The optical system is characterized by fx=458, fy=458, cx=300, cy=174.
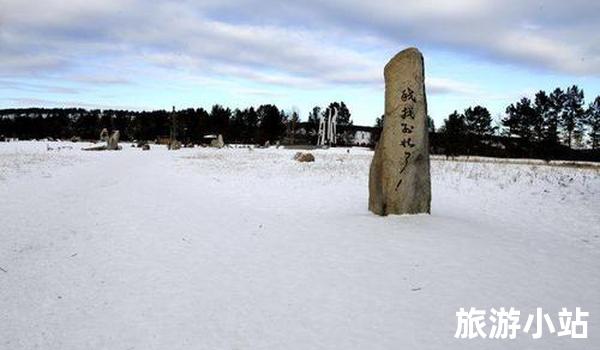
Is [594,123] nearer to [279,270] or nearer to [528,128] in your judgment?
[528,128]

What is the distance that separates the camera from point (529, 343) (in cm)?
457

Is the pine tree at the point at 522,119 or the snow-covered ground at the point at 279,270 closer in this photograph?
the snow-covered ground at the point at 279,270

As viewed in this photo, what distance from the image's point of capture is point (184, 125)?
3465 inches

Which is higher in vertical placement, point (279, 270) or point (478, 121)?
point (478, 121)

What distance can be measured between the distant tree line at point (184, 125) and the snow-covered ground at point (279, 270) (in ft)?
234

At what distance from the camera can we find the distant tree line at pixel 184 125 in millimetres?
90000

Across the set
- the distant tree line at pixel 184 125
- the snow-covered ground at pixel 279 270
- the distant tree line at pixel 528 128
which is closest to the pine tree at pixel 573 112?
the distant tree line at pixel 528 128

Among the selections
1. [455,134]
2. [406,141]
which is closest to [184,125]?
[455,134]

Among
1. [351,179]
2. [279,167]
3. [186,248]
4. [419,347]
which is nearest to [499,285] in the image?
[419,347]

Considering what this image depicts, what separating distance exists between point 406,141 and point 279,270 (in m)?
4.59

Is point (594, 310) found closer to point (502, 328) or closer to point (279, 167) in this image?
point (502, 328)

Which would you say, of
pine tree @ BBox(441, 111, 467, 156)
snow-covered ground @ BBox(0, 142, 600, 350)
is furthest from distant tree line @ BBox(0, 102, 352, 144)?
snow-covered ground @ BBox(0, 142, 600, 350)

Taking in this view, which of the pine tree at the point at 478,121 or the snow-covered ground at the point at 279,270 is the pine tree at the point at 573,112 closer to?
the pine tree at the point at 478,121

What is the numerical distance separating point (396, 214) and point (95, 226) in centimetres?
615
